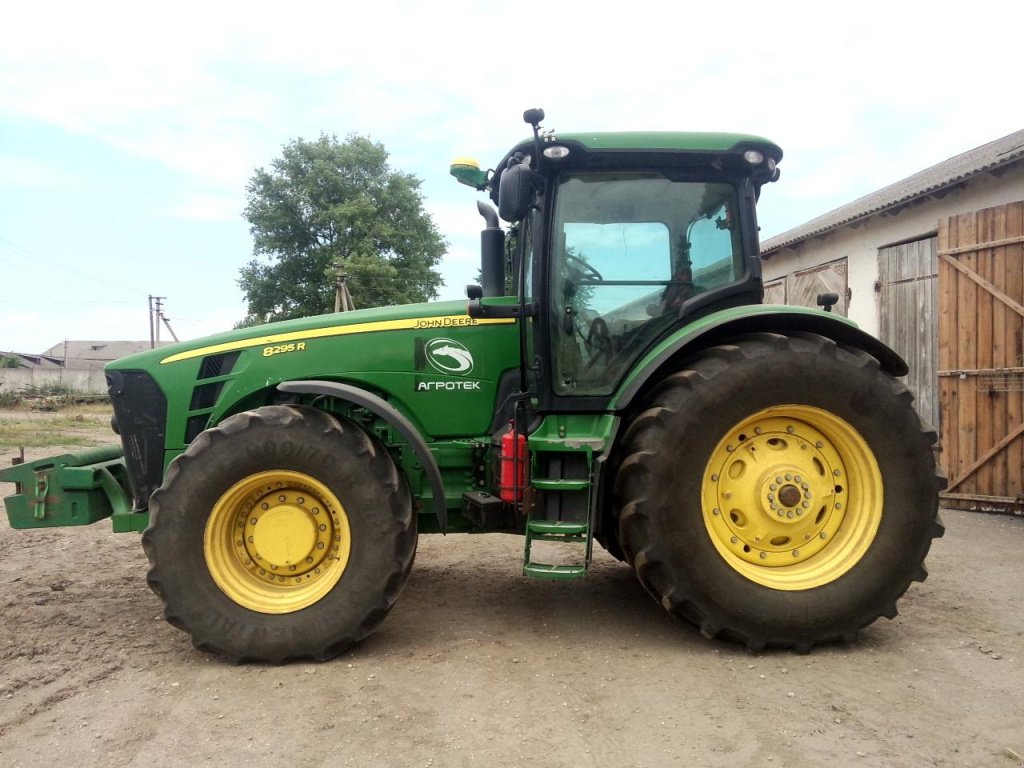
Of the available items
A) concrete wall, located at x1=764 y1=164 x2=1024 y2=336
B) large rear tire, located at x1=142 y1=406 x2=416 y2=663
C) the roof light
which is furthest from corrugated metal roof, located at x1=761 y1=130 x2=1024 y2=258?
large rear tire, located at x1=142 y1=406 x2=416 y2=663

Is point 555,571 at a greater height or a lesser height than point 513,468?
lesser

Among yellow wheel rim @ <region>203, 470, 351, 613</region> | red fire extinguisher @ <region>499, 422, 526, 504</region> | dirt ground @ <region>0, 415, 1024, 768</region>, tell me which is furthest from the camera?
red fire extinguisher @ <region>499, 422, 526, 504</region>

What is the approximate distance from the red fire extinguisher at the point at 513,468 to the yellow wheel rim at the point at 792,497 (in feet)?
2.85

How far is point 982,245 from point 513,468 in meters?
5.84

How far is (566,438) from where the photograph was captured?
3602mm

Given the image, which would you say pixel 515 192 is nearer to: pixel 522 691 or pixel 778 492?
pixel 778 492

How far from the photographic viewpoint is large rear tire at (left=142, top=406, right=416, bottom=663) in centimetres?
332

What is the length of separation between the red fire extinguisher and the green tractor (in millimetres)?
11

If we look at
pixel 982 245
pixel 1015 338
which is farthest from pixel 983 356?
pixel 982 245

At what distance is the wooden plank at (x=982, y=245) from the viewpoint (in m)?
6.67

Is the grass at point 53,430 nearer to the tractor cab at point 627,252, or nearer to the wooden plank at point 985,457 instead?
the tractor cab at point 627,252

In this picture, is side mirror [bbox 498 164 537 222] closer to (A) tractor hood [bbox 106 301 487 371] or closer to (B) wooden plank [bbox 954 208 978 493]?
(A) tractor hood [bbox 106 301 487 371]

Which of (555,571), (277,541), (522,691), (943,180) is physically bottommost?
(522,691)

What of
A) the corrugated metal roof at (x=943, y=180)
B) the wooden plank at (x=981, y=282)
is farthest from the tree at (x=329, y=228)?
the wooden plank at (x=981, y=282)
